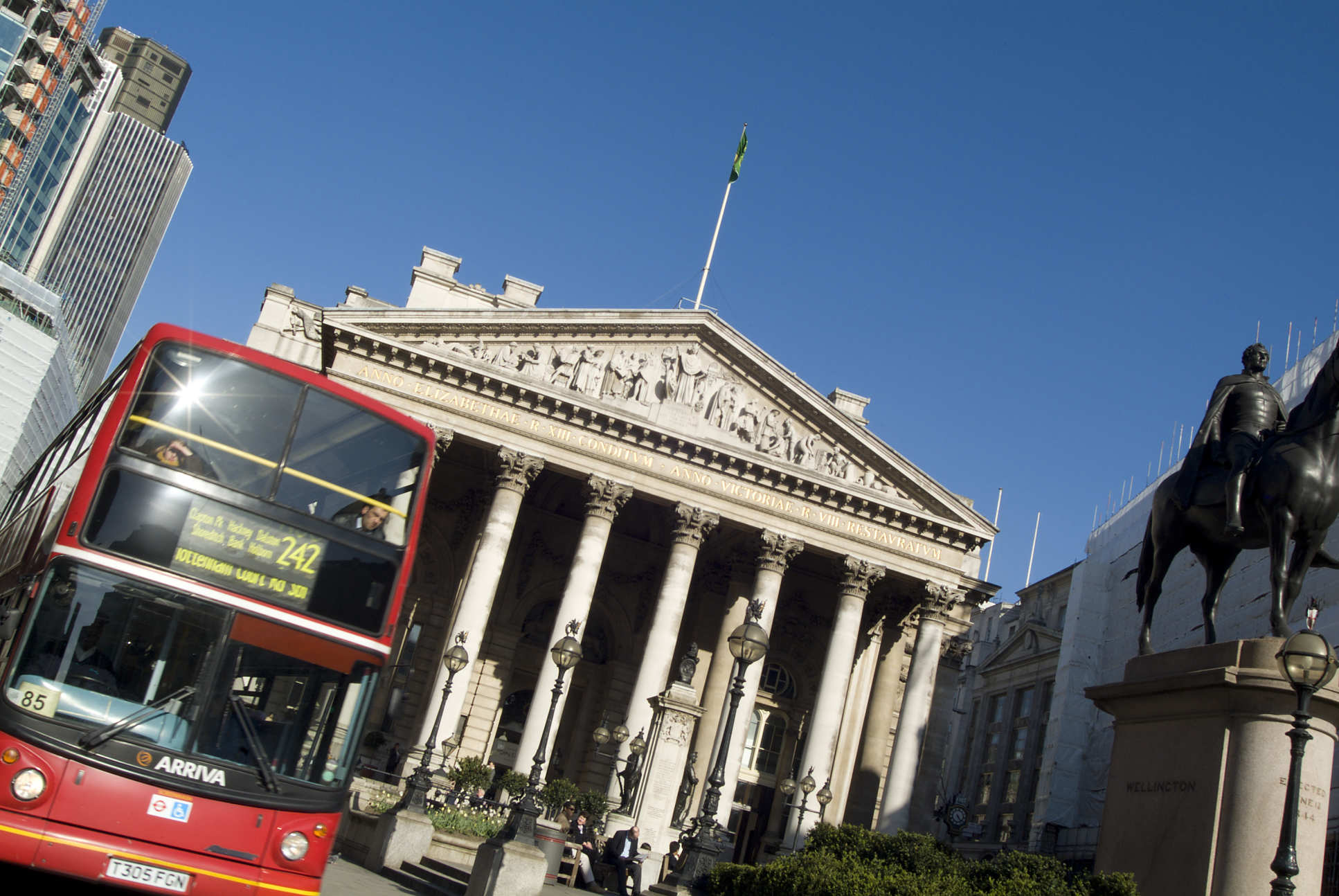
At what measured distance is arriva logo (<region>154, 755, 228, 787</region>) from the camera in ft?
29.7

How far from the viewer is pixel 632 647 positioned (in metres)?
40.3

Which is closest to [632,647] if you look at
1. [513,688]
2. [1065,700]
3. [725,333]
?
[513,688]

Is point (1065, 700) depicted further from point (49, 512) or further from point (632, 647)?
point (49, 512)

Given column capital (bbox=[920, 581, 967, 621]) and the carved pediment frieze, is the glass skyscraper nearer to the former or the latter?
the carved pediment frieze

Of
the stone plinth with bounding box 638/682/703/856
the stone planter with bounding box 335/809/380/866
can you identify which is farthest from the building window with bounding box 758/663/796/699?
the stone planter with bounding box 335/809/380/866

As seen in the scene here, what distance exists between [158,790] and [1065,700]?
38.3 m

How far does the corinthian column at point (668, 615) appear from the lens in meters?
32.2

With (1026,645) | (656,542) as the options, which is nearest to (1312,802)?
(656,542)

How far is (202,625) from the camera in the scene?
941 cm

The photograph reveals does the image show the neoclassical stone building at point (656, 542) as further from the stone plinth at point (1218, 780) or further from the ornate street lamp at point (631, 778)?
the stone plinth at point (1218, 780)

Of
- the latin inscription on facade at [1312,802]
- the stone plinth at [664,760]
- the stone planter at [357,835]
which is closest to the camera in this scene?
the latin inscription on facade at [1312,802]

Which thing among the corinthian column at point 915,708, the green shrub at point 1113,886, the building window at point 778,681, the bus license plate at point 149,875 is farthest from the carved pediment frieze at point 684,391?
the bus license plate at point 149,875

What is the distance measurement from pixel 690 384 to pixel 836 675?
9.40 m

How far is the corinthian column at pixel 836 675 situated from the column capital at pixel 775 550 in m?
1.79
